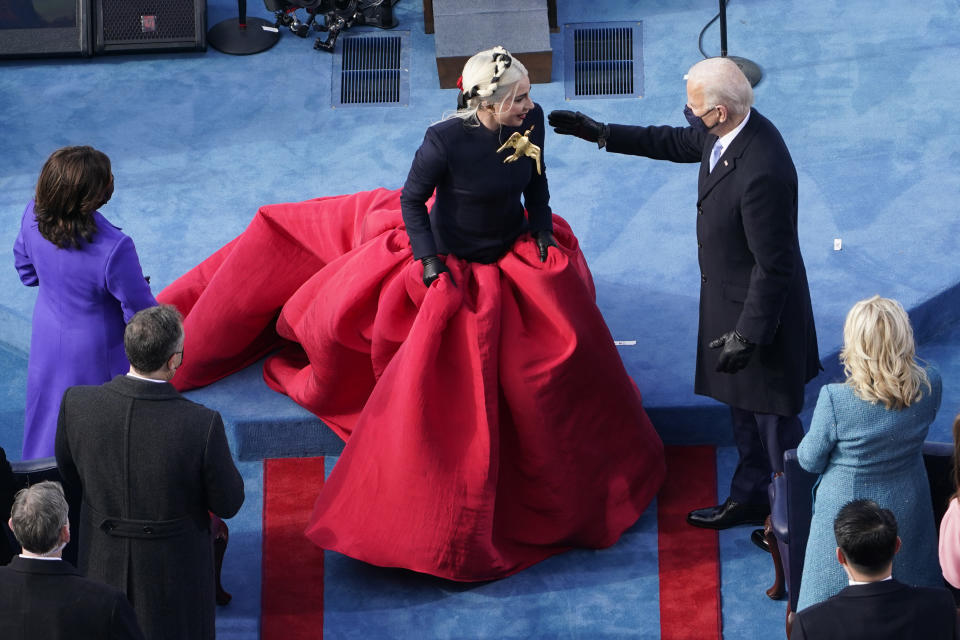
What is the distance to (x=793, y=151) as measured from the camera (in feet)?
19.5

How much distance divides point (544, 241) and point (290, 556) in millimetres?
1250

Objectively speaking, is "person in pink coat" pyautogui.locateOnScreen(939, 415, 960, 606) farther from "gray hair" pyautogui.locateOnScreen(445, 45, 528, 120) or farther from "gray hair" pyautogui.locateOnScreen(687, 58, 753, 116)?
"gray hair" pyautogui.locateOnScreen(445, 45, 528, 120)

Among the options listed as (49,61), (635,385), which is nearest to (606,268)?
(635,385)

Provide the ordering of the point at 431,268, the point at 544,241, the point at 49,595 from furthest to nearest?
the point at 544,241 → the point at 431,268 → the point at 49,595

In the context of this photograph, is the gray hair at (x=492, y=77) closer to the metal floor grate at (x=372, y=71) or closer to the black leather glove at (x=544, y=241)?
the black leather glove at (x=544, y=241)

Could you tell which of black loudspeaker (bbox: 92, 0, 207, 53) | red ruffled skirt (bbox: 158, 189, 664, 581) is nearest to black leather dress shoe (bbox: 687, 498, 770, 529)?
red ruffled skirt (bbox: 158, 189, 664, 581)

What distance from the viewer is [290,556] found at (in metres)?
4.50

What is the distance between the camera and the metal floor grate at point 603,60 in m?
6.43

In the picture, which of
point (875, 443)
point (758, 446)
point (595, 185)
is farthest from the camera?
point (595, 185)

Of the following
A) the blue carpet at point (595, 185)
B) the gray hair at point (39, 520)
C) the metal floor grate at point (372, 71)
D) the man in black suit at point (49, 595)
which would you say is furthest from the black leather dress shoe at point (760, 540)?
the metal floor grate at point (372, 71)

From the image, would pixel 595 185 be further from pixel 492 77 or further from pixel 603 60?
pixel 492 77

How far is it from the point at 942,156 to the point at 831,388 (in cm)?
270

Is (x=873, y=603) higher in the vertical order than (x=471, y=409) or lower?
higher

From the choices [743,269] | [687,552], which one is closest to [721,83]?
[743,269]
